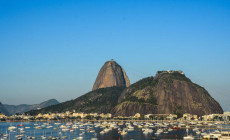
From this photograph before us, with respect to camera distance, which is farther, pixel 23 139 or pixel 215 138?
pixel 23 139

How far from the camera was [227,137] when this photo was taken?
101m

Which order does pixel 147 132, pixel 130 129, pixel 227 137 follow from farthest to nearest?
pixel 130 129 < pixel 147 132 < pixel 227 137

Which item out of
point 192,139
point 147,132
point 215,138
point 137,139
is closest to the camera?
point 215,138

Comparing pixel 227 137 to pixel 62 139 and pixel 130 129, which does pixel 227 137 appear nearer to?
pixel 62 139

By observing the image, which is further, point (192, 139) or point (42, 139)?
point (42, 139)

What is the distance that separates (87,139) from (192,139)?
156 feet

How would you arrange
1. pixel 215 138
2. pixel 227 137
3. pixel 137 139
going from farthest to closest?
pixel 137 139
pixel 215 138
pixel 227 137

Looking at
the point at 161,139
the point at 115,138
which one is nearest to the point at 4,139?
the point at 115,138

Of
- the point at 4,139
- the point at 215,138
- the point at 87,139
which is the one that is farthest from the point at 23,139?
the point at 215,138

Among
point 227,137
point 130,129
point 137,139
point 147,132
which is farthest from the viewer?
point 130,129

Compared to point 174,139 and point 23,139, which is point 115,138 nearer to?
point 174,139

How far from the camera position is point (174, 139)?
135000 millimetres

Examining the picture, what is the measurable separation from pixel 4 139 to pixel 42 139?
57.5 feet

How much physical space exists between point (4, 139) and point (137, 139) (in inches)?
2459
